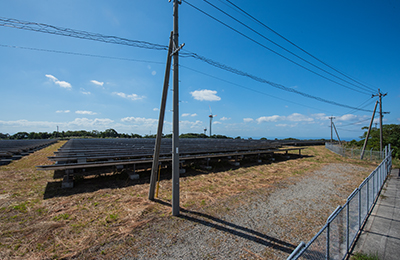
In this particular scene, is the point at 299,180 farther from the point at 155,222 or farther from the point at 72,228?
the point at 72,228

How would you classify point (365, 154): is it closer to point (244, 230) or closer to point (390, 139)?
point (390, 139)

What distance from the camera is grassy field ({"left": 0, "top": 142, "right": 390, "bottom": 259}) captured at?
163 inches

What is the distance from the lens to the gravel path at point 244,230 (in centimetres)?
403

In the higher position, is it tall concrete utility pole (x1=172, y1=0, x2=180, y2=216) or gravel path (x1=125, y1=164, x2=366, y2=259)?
tall concrete utility pole (x1=172, y1=0, x2=180, y2=216)

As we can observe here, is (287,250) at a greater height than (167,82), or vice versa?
(167,82)

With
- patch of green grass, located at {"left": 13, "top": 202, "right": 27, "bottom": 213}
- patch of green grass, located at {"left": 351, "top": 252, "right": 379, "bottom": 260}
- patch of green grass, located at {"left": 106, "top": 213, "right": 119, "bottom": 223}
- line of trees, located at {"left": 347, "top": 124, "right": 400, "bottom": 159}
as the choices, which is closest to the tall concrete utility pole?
patch of green grass, located at {"left": 106, "top": 213, "right": 119, "bottom": 223}

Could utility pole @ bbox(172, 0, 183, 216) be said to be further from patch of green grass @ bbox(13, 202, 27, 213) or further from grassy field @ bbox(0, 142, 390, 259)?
patch of green grass @ bbox(13, 202, 27, 213)

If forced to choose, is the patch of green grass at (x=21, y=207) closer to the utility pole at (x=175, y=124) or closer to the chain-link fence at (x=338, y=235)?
the utility pole at (x=175, y=124)

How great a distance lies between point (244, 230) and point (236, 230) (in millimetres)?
229

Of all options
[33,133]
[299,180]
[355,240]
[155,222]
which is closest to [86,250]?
[155,222]

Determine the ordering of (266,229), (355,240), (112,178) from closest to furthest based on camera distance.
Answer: (355,240) → (266,229) → (112,178)

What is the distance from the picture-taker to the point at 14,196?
23.0ft

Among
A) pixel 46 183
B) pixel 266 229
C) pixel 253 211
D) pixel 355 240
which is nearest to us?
pixel 355 240

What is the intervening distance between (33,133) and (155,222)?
10118 centimetres
